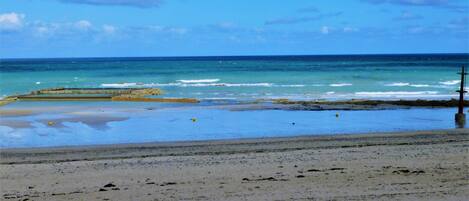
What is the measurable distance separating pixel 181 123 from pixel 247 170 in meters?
11.1

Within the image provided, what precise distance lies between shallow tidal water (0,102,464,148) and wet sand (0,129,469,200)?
212cm

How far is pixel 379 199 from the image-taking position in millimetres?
10023

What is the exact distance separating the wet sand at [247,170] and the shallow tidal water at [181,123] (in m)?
2.12

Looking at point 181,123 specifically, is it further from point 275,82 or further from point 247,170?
point 275,82

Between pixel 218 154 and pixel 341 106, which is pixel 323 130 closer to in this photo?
pixel 218 154

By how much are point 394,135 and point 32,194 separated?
442 inches

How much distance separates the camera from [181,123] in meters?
23.8

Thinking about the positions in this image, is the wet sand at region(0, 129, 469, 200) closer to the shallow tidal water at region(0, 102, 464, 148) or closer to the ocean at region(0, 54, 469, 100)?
the shallow tidal water at region(0, 102, 464, 148)

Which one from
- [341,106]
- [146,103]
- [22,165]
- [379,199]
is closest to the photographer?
[379,199]

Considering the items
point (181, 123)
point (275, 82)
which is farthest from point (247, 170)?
point (275, 82)

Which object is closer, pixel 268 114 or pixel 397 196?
pixel 397 196

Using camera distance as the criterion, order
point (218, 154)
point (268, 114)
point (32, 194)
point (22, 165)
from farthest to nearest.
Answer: point (268, 114) < point (218, 154) < point (22, 165) < point (32, 194)

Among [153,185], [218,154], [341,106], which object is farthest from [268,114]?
[153,185]

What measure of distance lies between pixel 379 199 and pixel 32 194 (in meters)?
5.59
